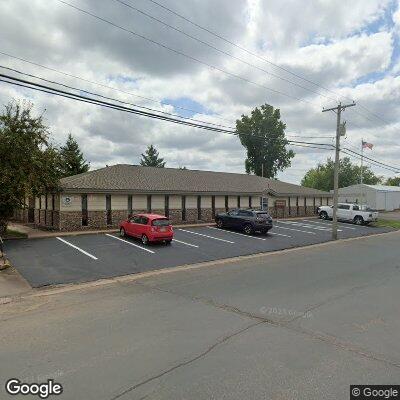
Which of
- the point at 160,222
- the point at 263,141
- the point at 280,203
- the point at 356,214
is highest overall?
the point at 263,141

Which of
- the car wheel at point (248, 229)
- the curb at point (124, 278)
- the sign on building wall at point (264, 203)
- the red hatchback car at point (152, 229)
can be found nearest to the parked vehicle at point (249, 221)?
the car wheel at point (248, 229)

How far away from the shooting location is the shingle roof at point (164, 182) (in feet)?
81.5

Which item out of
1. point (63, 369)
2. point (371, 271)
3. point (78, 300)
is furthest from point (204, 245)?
point (63, 369)

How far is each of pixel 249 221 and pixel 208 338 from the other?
1825 centimetres

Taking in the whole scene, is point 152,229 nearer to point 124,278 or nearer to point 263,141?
point 124,278

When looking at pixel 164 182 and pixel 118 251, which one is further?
pixel 164 182

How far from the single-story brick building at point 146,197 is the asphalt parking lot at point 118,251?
2.99 metres

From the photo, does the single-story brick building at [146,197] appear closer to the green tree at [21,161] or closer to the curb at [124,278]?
the green tree at [21,161]

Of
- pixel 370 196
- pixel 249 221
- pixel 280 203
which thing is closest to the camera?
pixel 249 221

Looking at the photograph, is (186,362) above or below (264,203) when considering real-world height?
below

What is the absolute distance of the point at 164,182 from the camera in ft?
97.0

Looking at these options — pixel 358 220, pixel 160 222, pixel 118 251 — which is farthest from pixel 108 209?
pixel 358 220

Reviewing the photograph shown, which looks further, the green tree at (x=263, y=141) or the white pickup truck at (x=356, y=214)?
the green tree at (x=263, y=141)

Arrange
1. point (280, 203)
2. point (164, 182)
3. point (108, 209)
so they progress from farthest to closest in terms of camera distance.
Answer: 1. point (280, 203)
2. point (164, 182)
3. point (108, 209)
